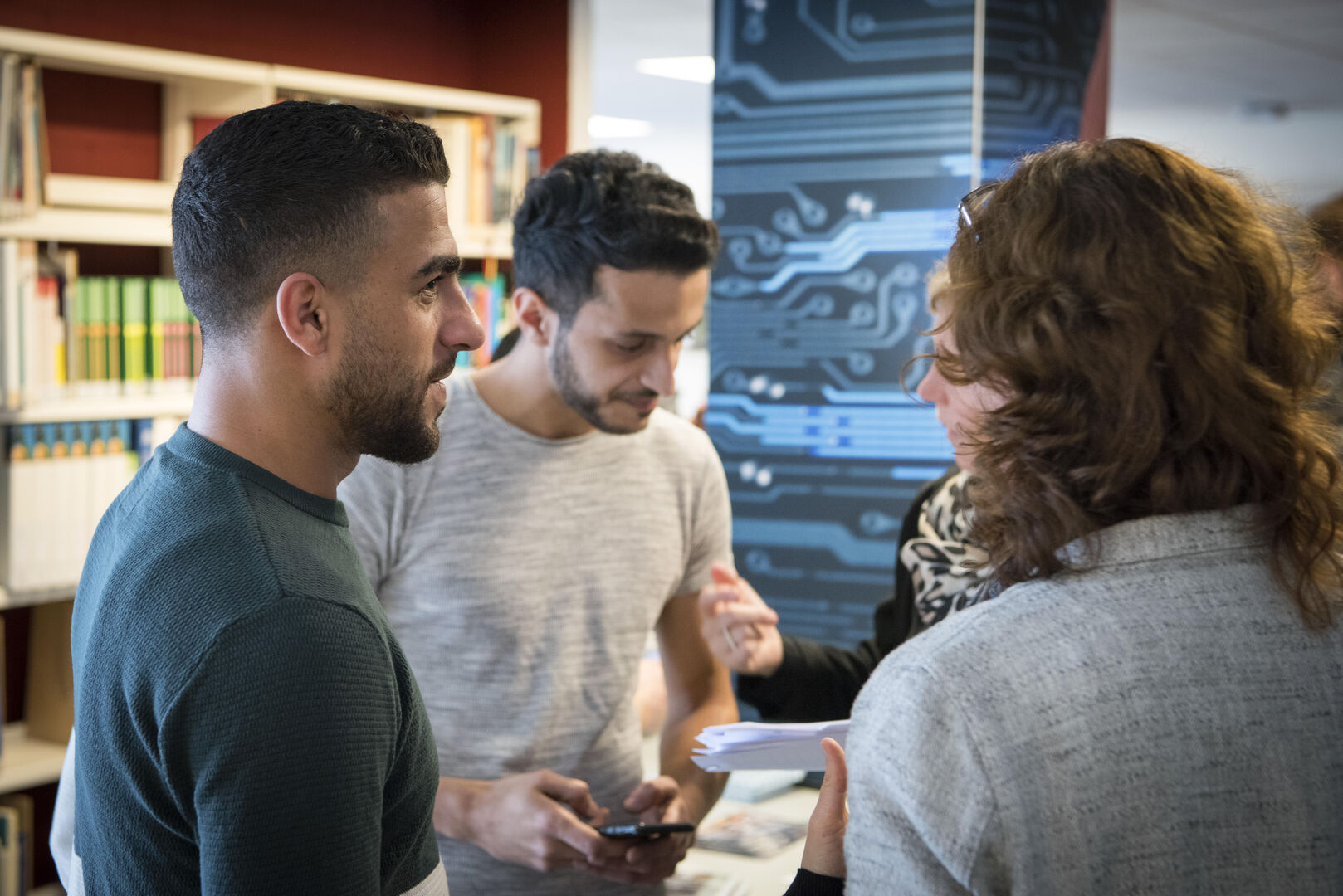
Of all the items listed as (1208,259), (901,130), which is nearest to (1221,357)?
(1208,259)

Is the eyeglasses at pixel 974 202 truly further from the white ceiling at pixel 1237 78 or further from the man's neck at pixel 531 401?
the white ceiling at pixel 1237 78

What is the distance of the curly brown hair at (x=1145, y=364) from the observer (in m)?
0.83

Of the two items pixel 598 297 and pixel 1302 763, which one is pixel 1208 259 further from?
pixel 598 297

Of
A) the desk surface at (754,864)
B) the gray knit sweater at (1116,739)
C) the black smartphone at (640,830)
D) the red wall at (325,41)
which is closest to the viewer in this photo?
the gray knit sweater at (1116,739)

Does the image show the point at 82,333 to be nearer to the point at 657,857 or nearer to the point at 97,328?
the point at 97,328

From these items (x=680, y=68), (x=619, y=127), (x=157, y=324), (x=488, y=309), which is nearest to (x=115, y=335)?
(x=157, y=324)

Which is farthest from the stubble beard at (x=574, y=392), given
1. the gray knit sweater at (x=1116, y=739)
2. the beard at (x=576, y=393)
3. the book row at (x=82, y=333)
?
the book row at (x=82, y=333)

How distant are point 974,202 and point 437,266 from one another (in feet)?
1.61

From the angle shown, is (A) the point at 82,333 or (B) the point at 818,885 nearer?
(B) the point at 818,885

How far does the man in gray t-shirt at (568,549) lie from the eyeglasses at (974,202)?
0.79 meters

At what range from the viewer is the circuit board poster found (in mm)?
3256

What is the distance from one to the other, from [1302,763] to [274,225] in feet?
2.98

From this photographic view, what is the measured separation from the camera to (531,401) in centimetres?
176

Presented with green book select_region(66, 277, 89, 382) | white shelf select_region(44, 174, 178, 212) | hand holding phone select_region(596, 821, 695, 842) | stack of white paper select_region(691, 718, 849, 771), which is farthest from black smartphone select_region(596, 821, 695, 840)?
white shelf select_region(44, 174, 178, 212)
